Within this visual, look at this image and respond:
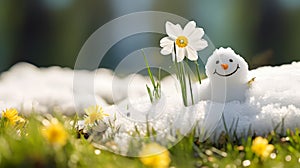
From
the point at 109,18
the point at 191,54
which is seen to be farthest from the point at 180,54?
the point at 109,18

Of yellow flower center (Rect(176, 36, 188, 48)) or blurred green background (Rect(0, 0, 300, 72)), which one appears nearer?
yellow flower center (Rect(176, 36, 188, 48))

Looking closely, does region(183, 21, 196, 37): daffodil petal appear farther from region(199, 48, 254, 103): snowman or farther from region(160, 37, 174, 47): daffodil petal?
region(199, 48, 254, 103): snowman

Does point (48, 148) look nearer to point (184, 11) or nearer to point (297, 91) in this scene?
point (297, 91)

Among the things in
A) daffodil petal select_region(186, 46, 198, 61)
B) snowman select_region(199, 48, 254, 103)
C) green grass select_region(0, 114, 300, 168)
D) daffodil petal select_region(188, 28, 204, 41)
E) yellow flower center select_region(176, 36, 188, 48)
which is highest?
daffodil petal select_region(188, 28, 204, 41)

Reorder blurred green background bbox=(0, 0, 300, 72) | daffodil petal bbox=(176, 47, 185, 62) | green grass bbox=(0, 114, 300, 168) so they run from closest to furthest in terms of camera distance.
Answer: green grass bbox=(0, 114, 300, 168)
daffodil petal bbox=(176, 47, 185, 62)
blurred green background bbox=(0, 0, 300, 72)

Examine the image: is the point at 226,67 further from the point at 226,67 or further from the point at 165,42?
the point at 165,42

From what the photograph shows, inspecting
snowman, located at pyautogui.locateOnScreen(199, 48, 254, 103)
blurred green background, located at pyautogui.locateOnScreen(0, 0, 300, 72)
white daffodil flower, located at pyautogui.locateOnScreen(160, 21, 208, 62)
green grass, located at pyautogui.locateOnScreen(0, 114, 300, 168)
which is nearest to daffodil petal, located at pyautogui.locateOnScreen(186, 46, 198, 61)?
white daffodil flower, located at pyautogui.locateOnScreen(160, 21, 208, 62)

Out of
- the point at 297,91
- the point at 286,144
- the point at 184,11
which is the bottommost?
the point at 286,144

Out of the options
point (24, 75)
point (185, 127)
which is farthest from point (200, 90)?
point (24, 75)
